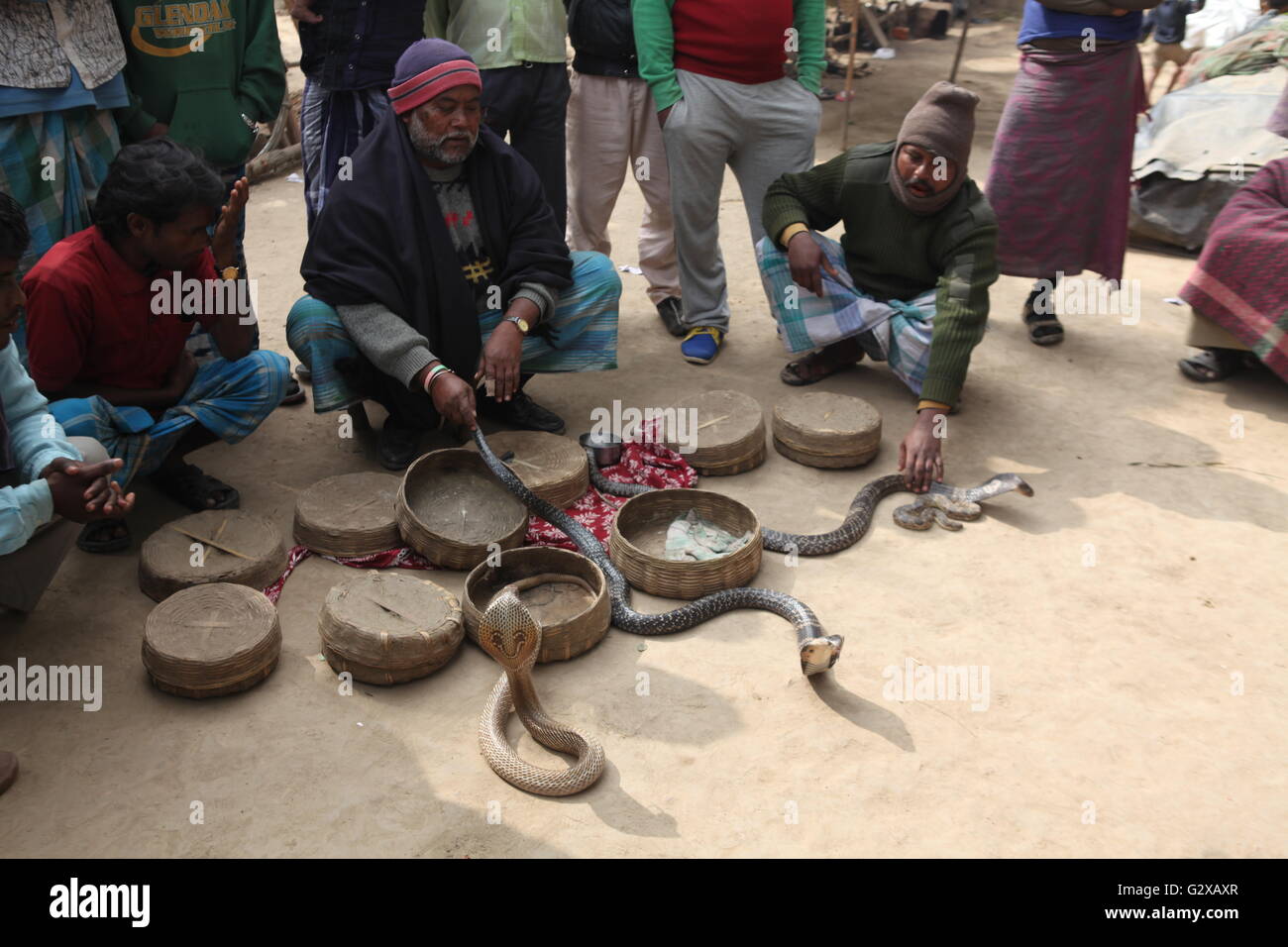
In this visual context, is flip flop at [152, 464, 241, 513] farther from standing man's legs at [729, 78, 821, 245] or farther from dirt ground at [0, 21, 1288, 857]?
standing man's legs at [729, 78, 821, 245]

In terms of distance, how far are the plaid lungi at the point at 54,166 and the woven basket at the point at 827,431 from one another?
2.75m

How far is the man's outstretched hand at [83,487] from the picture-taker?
3.03 metres

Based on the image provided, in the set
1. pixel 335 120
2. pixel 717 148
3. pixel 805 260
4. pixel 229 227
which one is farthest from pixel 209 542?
pixel 717 148

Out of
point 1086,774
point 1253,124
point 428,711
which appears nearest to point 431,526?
point 428,711

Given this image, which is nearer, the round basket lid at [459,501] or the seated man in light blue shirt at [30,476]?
the seated man in light blue shirt at [30,476]

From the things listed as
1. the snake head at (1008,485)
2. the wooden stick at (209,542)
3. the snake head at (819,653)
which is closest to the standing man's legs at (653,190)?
the snake head at (1008,485)

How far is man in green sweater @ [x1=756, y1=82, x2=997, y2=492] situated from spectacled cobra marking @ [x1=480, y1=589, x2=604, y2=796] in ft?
6.21

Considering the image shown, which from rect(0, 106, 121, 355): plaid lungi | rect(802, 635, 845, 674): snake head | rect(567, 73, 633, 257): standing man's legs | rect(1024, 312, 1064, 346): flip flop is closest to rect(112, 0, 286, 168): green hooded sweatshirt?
rect(0, 106, 121, 355): plaid lungi

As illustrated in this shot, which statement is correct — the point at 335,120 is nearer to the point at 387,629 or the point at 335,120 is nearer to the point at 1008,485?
the point at 387,629

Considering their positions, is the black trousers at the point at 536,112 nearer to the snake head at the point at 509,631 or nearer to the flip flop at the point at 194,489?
the flip flop at the point at 194,489

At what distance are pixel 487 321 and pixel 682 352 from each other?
131cm

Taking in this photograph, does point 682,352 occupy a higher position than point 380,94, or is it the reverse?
point 380,94

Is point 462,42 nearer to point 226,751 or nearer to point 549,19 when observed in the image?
point 549,19

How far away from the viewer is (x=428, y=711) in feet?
Answer: 10.6
